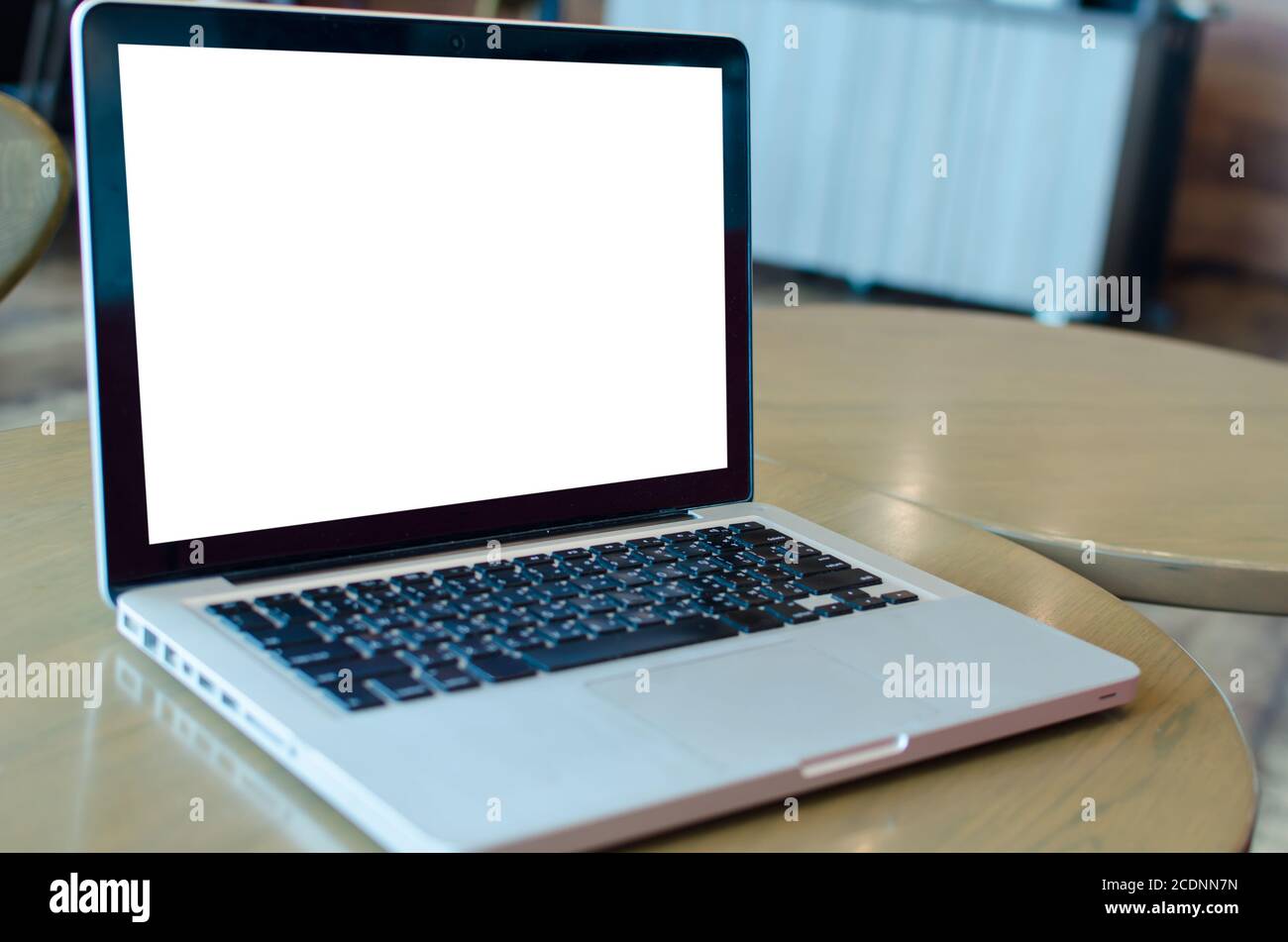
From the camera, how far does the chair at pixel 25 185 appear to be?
1087mm

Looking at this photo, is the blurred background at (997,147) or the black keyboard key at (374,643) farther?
the blurred background at (997,147)

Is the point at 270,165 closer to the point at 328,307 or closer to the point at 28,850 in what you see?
the point at 328,307

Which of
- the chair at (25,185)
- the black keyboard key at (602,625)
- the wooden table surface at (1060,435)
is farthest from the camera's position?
the chair at (25,185)

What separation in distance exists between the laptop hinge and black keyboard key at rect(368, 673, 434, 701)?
0.12 m

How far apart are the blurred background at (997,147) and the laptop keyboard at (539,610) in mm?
2942

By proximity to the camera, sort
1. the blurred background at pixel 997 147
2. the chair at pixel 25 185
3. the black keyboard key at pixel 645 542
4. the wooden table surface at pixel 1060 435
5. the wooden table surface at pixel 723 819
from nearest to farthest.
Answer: the wooden table surface at pixel 723 819 < the black keyboard key at pixel 645 542 < the wooden table surface at pixel 1060 435 < the chair at pixel 25 185 < the blurred background at pixel 997 147

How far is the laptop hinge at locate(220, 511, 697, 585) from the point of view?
0.57m

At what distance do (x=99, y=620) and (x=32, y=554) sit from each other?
10 cm

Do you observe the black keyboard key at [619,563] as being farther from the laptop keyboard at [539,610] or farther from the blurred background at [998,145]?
the blurred background at [998,145]

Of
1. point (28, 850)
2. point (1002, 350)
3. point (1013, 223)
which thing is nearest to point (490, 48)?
point (28, 850)

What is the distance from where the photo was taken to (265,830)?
422 millimetres

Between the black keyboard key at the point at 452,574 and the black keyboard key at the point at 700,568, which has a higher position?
the black keyboard key at the point at 452,574

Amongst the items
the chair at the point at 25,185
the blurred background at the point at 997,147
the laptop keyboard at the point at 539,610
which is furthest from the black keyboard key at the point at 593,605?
the blurred background at the point at 997,147

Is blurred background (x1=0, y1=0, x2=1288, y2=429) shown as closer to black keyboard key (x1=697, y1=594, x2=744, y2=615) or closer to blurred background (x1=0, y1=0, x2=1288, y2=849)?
blurred background (x1=0, y1=0, x2=1288, y2=849)
